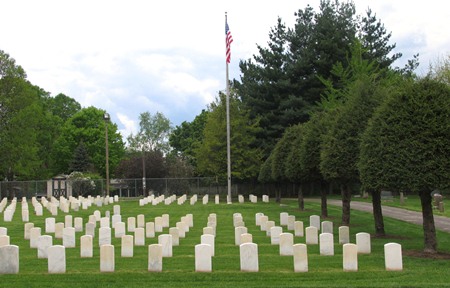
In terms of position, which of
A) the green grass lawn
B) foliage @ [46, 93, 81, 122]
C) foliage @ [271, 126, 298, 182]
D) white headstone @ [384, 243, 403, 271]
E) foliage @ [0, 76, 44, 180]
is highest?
foliage @ [46, 93, 81, 122]

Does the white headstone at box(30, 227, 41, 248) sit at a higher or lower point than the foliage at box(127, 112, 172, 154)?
lower

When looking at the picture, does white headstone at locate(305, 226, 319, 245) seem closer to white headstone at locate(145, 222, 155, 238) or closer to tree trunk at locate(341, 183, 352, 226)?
white headstone at locate(145, 222, 155, 238)

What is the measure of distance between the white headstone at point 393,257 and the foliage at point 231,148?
1495 inches

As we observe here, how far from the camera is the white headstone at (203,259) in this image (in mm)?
12859

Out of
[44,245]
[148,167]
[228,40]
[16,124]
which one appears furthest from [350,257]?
[148,167]

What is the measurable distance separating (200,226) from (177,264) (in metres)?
11.0

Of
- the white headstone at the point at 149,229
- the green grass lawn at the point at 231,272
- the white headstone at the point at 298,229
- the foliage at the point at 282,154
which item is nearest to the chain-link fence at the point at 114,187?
the foliage at the point at 282,154

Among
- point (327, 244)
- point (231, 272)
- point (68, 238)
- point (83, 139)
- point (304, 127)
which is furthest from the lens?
point (83, 139)

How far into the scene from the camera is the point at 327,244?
1512 centimetres

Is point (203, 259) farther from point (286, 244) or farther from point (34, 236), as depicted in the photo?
point (34, 236)

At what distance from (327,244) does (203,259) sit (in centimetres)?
386

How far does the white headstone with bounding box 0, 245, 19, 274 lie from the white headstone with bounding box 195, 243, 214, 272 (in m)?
4.08

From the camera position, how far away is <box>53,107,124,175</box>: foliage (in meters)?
77.4

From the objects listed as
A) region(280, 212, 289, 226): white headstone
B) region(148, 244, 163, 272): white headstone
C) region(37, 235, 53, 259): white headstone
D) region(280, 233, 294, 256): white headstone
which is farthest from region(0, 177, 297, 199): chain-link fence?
region(148, 244, 163, 272): white headstone
